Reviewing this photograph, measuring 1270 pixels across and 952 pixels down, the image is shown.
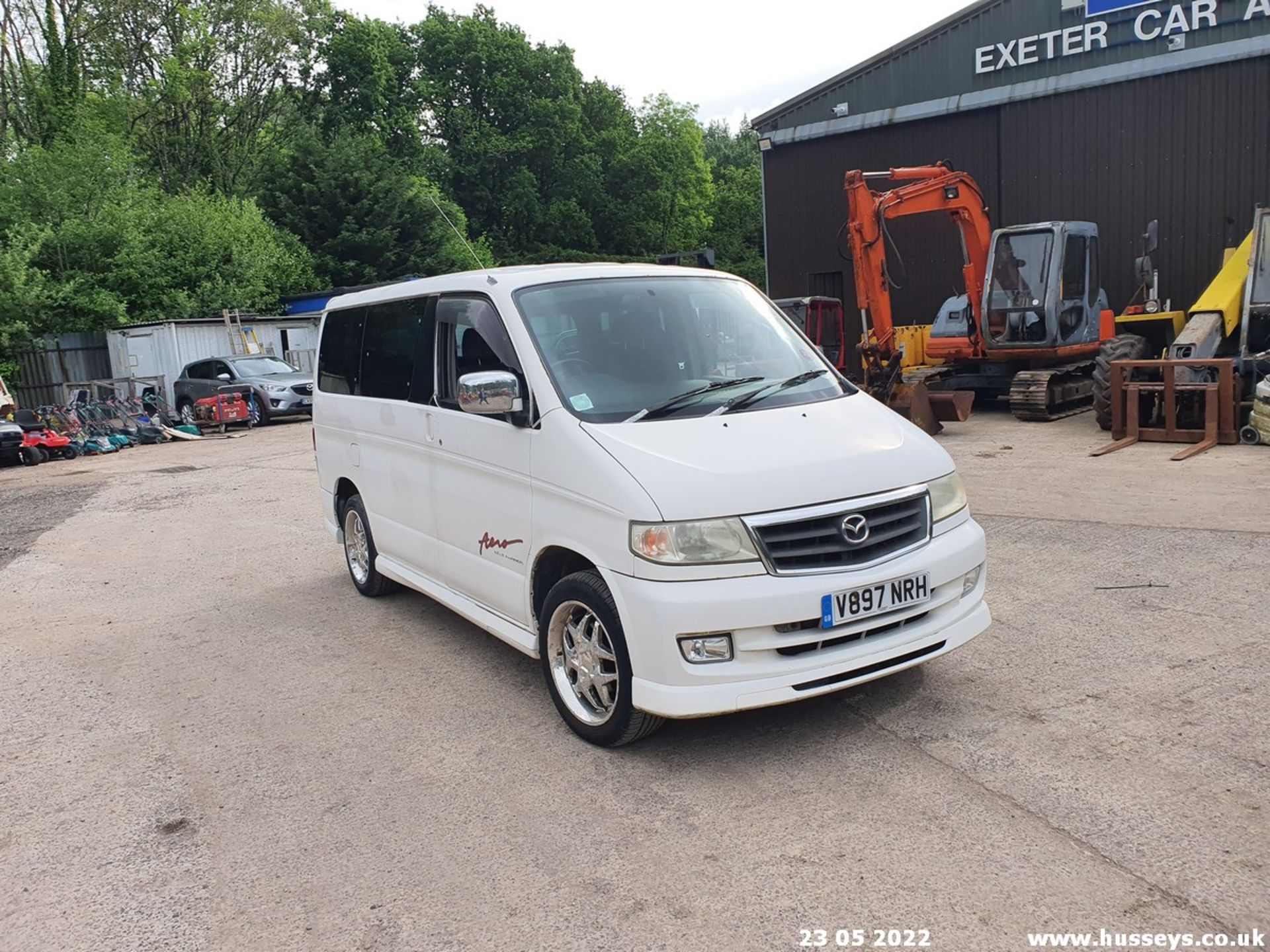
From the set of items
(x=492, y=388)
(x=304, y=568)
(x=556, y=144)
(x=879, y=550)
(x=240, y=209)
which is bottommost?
(x=304, y=568)

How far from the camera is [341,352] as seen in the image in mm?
6949

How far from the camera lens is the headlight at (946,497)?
438 cm

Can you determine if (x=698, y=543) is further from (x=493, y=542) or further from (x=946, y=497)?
(x=493, y=542)

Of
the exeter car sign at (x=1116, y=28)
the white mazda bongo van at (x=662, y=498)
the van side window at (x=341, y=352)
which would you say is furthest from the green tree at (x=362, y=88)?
the white mazda bongo van at (x=662, y=498)

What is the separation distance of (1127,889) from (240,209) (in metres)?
36.6

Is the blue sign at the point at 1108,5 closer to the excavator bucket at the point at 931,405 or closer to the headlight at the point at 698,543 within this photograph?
the excavator bucket at the point at 931,405

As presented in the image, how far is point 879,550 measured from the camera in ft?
13.4

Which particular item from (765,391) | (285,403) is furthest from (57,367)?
(765,391)

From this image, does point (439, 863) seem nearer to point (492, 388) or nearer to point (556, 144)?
point (492, 388)

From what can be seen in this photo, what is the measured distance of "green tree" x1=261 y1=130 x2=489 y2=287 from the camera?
124 ft

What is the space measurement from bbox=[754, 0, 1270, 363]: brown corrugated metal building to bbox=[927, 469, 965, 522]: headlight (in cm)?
1723

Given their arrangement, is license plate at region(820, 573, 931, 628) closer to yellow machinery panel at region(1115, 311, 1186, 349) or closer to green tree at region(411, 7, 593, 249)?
yellow machinery panel at region(1115, 311, 1186, 349)

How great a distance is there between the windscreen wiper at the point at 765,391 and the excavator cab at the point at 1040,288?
1147 cm

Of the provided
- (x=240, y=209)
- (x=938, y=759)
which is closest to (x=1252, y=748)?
(x=938, y=759)
